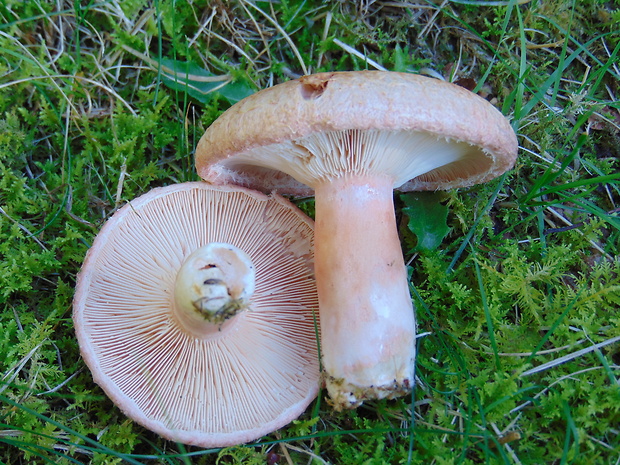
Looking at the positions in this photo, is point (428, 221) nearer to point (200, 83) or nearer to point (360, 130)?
point (360, 130)

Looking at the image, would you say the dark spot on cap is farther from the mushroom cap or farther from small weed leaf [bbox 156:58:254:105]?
small weed leaf [bbox 156:58:254:105]

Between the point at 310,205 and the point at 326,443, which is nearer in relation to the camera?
the point at 326,443

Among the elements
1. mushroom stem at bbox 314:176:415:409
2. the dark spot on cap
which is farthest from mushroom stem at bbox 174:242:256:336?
the dark spot on cap

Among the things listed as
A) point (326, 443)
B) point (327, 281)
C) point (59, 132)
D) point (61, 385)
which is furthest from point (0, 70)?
point (326, 443)

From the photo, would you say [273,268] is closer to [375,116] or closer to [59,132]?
[375,116]

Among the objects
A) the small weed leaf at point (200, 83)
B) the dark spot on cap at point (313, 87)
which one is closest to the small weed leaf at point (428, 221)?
the dark spot on cap at point (313, 87)

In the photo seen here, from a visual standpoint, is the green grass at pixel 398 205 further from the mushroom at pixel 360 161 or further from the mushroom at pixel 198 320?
the mushroom at pixel 360 161

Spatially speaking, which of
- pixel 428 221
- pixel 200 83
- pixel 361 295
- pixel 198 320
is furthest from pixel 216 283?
pixel 200 83
